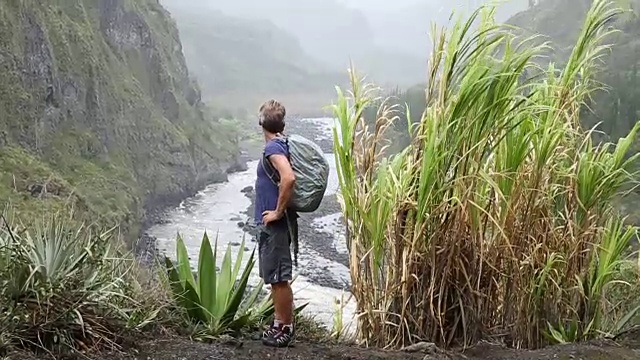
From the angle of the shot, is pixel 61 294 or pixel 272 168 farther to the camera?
pixel 272 168

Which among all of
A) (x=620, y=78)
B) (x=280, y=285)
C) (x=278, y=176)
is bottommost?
(x=280, y=285)

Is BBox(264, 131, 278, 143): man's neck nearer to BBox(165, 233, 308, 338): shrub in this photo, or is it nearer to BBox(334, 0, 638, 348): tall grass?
BBox(334, 0, 638, 348): tall grass

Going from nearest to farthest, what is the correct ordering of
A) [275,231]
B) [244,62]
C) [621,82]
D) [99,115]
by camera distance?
[275,231], [621,82], [99,115], [244,62]

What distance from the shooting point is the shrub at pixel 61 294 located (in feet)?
9.55

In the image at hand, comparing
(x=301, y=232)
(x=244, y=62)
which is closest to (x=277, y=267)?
(x=301, y=232)

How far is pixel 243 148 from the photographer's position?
47.8 meters

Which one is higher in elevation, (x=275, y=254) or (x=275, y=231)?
(x=275, y=231)

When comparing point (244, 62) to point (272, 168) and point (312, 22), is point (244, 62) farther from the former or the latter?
point (272, 168)

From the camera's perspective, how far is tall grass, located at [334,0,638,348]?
342cm

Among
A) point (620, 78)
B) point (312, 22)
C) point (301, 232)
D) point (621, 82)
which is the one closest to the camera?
point (621, 82)

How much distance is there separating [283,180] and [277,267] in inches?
17.0

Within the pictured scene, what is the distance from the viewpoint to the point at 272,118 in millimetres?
3553

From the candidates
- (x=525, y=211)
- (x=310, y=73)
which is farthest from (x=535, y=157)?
(x=310, y=73)

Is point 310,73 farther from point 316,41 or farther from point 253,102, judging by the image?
point 316,41
